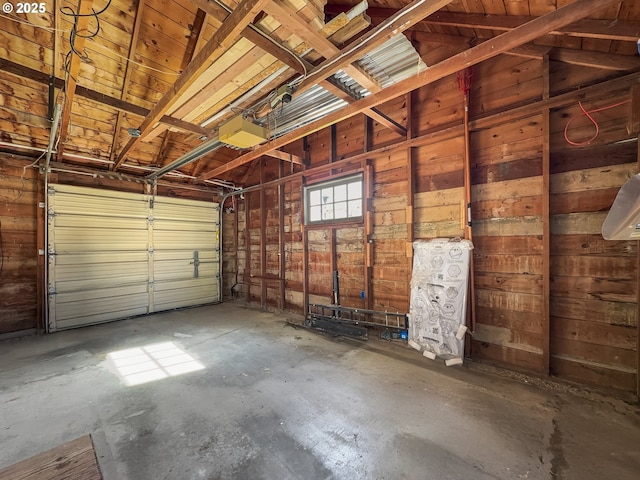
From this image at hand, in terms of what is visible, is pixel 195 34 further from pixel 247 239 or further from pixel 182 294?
pixel 182 294

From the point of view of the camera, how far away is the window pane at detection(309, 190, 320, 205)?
491cm

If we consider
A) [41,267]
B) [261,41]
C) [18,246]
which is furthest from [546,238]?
[18,246]

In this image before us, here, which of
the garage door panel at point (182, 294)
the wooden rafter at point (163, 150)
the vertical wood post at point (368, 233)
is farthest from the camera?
the garage door panel at point (182, 294)

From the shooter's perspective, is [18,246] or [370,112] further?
[18,246]

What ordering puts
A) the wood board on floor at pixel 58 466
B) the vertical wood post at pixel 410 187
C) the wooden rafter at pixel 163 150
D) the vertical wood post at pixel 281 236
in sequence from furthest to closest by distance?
the vertical wood post at pixel 281 236 → the wooden rafter at pixel 163 150 → the vertical wood post at pixel 410 187 → the wood board on floor at pixel 58 466

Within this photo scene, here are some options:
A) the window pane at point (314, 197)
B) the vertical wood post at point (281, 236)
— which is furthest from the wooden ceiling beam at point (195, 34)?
the window pane at point (314, 197)

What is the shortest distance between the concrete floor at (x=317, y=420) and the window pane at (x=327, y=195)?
256 cm

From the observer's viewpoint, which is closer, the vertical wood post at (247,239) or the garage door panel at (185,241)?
the garage door panel at (185,241)

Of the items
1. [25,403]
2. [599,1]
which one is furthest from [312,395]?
[599,1]

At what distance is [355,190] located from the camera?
434 cm

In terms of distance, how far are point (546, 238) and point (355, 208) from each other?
244cm

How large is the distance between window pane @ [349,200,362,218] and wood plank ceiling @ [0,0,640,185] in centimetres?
121

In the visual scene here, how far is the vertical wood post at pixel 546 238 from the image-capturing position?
261cm

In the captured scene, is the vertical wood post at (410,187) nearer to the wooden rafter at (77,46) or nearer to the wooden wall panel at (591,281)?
the wooden wall panel at (591,281)
